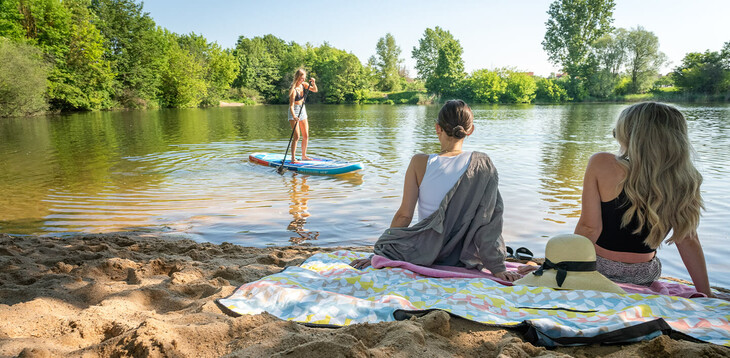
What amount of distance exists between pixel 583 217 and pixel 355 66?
211 ft

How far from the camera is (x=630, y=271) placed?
9.89ft

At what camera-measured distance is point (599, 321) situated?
2.32 meters

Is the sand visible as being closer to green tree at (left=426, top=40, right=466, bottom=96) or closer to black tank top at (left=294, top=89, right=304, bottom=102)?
black tank top at (left=294, top=89, right=304, bottom=102)

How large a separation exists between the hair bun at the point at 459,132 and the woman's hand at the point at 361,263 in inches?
46.1

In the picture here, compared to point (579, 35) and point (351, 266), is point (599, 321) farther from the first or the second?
point (579, 35)

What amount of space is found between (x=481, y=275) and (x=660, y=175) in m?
1.31

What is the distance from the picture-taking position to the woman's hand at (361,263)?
342 centimetres

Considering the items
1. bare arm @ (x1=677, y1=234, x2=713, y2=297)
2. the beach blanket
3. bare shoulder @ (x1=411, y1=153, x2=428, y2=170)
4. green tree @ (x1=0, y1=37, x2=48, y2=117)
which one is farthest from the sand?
green tree @ (x1=0, y1=37, x2=48, y2=117)

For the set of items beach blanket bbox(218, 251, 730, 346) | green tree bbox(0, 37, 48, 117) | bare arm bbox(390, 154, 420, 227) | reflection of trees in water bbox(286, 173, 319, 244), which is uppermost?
green tree bbox(0, 37, 48, 117)

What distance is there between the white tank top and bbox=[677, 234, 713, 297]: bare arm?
1.50 m

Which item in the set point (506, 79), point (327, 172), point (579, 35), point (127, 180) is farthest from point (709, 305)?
point (579, 35)

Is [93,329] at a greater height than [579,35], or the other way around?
[579,35]

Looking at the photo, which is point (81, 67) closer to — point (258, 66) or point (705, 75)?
point (258, 66)

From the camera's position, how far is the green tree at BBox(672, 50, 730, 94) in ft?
154
